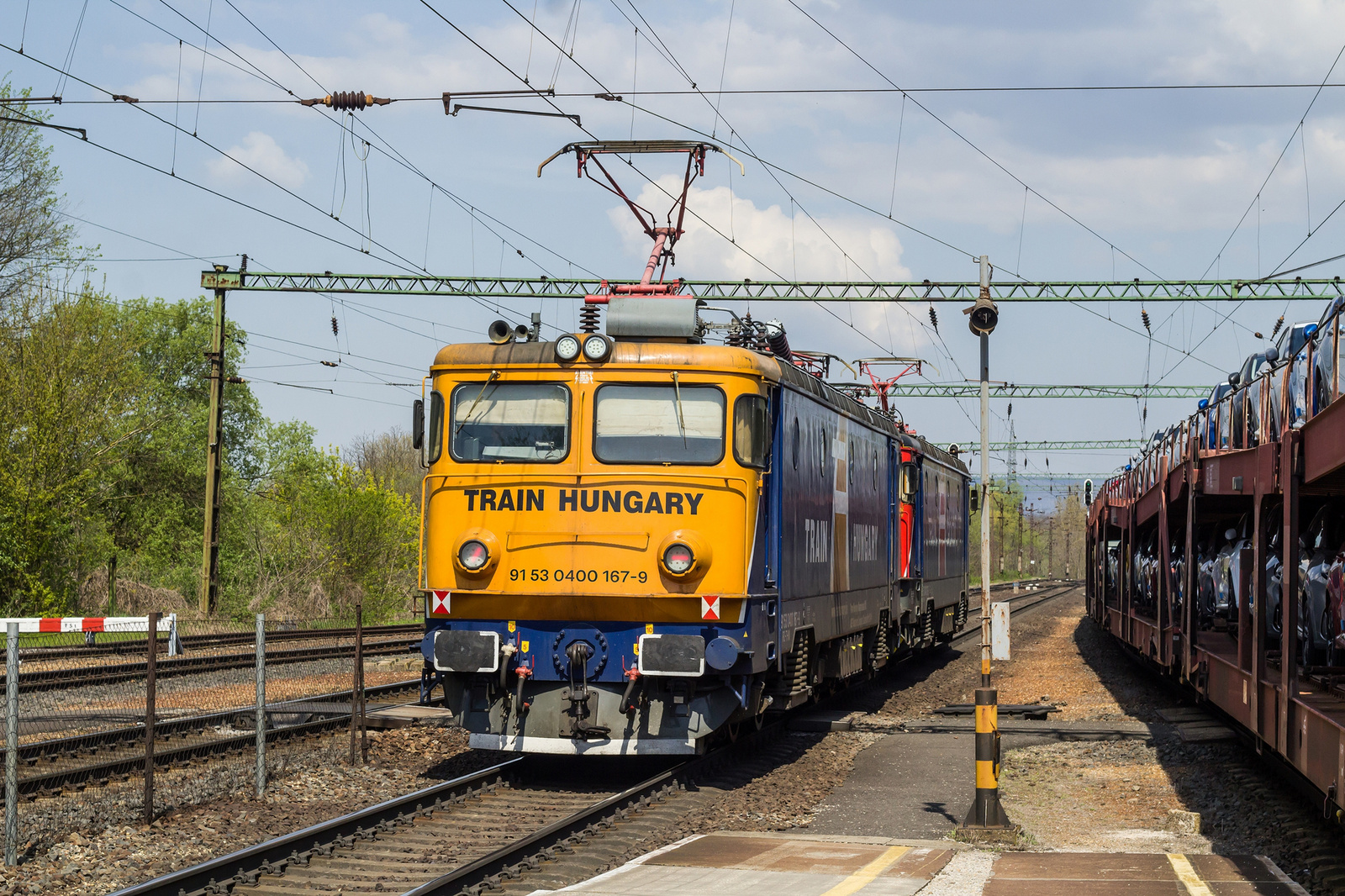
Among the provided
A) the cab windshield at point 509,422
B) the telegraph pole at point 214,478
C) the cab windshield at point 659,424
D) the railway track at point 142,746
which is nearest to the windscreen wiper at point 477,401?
the cab windshield at point 509,422

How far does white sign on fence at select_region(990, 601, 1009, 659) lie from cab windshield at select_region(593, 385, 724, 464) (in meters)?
2.62

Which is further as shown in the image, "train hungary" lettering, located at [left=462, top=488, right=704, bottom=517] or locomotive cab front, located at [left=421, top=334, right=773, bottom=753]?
"train hungary" lettering, located at [left=462, top=488, right=704, bottom=517]

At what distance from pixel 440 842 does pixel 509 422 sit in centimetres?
366

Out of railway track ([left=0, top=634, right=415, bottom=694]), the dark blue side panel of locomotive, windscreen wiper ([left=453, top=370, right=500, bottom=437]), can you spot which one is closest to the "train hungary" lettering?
windscreen wiper ([left=453, top=370, right=500, bottom=437])

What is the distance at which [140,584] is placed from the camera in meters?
34.5

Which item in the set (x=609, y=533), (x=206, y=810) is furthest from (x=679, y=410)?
(x=206, y=810)

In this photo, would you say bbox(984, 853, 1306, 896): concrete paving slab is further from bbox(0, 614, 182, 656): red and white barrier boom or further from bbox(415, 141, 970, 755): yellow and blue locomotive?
bbox(0, 614, 182, 656): red and white barrier boom

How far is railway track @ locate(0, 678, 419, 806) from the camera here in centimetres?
1038

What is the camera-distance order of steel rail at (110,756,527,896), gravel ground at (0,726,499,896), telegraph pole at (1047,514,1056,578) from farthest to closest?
telegraph pole at (1047,514,1056,578)
gravel ground at (0,726,499,896)
steel rail at (110,756,527,896)

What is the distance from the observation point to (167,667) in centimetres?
1859

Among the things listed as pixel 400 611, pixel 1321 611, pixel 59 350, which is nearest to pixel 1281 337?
pixel 1321 611

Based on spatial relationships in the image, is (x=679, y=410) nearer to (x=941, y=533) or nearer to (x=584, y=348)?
(x=584, y=348)

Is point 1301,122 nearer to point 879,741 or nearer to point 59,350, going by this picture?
point 879,741

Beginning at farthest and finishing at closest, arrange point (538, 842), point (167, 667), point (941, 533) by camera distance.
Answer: point (941, 533) → point (167, 667) → point (538, 842)
